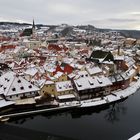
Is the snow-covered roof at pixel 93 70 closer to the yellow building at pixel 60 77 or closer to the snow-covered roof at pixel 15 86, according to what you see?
the yellow building at pixel 60 77

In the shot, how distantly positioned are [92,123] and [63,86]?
9.99m

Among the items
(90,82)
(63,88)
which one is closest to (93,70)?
(90,82)

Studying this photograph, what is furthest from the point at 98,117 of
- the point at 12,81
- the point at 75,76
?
the point at 12,81

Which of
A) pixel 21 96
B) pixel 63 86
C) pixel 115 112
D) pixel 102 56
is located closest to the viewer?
pixel 115 112

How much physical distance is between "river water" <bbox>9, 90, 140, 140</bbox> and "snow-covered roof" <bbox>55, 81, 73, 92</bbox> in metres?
5.25

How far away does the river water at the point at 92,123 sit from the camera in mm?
27359

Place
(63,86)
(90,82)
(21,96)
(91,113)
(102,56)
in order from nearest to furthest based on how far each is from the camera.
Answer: (91,113)
(21,96)
(63,86)
(90,82)
(102,56)

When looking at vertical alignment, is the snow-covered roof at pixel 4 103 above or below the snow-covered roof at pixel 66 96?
above

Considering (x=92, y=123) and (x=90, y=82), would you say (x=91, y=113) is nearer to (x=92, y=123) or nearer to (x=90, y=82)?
(x=92, y=123)

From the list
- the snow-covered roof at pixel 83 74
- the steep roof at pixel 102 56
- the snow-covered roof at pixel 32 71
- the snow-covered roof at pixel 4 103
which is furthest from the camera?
the steep roof at pixel 102 56

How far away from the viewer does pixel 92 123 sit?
3061cm

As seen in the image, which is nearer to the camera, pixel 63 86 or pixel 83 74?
pixel 63 86

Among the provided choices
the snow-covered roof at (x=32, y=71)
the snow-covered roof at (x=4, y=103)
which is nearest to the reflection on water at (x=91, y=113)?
the snow-covered roof at (x=4, y=103)

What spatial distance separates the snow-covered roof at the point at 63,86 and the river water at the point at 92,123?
17.2ft
